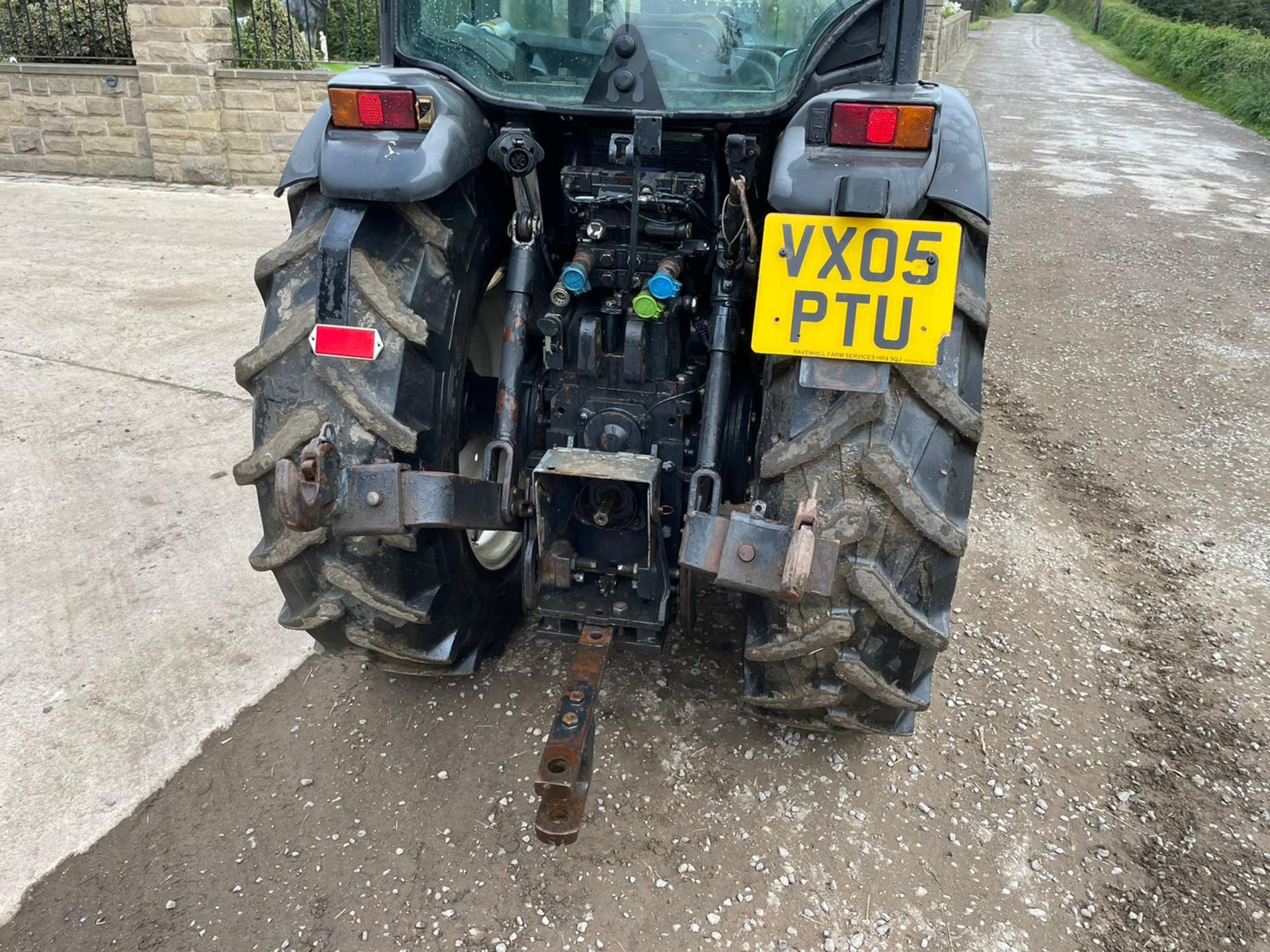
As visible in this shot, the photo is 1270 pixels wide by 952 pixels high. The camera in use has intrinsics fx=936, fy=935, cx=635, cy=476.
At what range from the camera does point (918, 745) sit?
2723mm

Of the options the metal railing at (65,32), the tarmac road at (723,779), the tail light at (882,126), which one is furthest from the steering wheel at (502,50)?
the metal railing at (65,32)

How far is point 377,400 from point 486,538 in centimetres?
97

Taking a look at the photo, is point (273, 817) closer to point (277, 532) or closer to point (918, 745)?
point (277, 532)

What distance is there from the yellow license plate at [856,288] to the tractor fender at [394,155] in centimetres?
80

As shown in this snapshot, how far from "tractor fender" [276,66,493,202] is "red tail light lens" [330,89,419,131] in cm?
1

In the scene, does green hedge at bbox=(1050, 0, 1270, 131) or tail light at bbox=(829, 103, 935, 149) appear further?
green hedge at bbox=(1050, 0, 1270, 131)

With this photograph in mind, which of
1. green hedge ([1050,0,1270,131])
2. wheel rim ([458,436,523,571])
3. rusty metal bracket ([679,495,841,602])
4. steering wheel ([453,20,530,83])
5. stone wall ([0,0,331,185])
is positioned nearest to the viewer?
rusty metal bracket ([679,495,841,602])

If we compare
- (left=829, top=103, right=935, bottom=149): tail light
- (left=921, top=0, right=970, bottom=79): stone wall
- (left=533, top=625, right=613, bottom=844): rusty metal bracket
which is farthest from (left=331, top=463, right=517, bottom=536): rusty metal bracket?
(left=921, top=0, right=970, bottom=79): stone wall

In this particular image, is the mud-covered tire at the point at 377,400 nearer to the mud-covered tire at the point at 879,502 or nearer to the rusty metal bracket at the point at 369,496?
the rusty metal bracket at the point at 369,496

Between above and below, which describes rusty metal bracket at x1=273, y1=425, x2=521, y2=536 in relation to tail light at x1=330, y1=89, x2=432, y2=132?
below

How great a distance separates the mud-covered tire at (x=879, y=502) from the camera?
2.04 metres

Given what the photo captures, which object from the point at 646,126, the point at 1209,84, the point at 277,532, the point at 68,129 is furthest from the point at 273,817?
the point at 1209,84

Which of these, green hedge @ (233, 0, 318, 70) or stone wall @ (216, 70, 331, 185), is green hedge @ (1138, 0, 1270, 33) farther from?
stone wall @ (216, 70, 331, 185)

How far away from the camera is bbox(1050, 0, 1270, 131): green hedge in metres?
18.1
